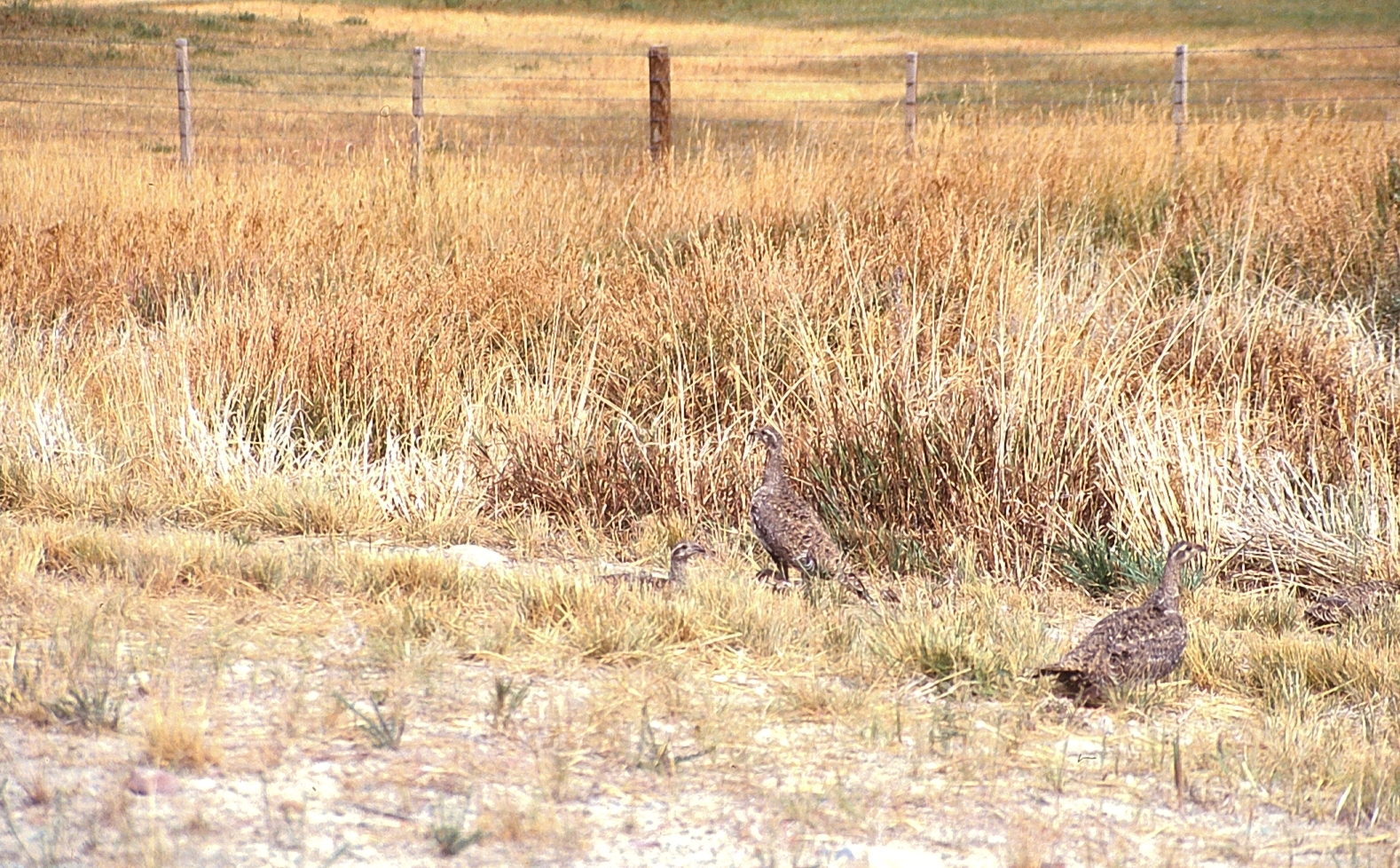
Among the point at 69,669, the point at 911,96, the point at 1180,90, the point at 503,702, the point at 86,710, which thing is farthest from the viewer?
the point at 911,96

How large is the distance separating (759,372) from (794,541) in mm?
2016

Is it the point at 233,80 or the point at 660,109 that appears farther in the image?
the point at 233,80

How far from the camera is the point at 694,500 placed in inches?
244

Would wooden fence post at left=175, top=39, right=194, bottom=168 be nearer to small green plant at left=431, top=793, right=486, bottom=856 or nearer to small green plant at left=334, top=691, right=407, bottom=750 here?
small green plant at left=334, top=691, right=407, bottom=750

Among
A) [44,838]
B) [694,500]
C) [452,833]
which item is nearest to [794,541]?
[694,500]

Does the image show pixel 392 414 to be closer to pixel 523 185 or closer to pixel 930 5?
pixel 523 185

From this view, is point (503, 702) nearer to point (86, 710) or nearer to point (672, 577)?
point (86, 710)

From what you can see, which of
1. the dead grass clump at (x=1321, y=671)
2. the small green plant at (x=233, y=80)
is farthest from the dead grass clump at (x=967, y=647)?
the small green plant at (x=233, y=80)

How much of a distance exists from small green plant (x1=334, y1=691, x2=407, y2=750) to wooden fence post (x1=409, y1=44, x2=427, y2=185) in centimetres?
803

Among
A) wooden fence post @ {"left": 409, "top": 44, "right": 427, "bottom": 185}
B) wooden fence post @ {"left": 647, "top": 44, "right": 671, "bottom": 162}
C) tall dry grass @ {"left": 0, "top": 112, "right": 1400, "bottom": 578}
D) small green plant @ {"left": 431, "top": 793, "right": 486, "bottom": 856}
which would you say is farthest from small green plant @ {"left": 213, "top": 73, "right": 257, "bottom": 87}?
small green plant @ {"left": 431, "top": 793, "right": 486, "bottom": 856}

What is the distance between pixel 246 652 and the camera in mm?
4137

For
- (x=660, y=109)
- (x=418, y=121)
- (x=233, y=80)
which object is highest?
(x=233, y=80)

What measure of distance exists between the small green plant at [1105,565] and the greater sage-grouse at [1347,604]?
572 millimetres

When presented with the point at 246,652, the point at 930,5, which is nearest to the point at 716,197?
the point at 246,652
